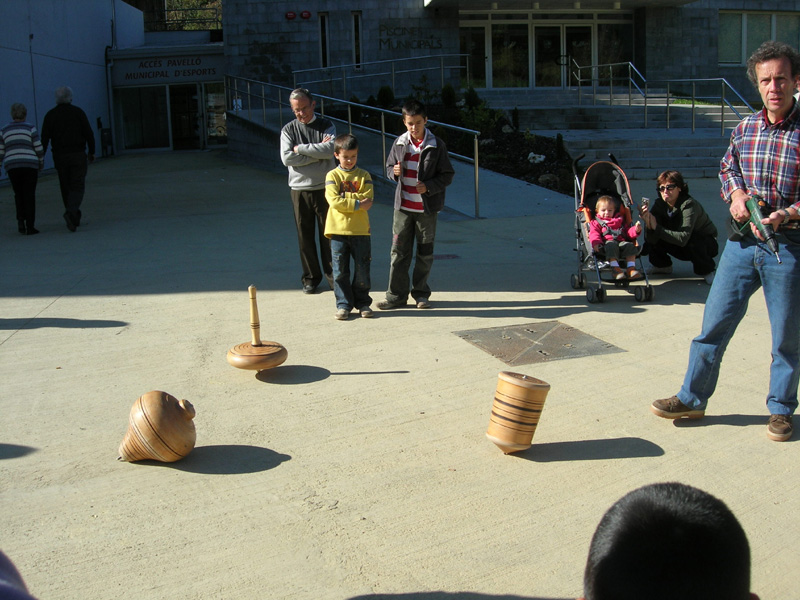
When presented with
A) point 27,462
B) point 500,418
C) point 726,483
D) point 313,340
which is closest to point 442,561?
point 500,418

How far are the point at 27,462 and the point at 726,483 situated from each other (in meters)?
3.48

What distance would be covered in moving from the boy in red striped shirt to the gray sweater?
75 centimetres

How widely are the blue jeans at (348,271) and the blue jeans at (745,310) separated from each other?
311 centimetres

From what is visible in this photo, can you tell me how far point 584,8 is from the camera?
26047 millimetres

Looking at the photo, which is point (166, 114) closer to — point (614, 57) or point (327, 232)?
point (614, 57)

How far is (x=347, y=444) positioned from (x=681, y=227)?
4.76 meters

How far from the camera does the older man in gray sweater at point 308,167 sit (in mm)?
7431

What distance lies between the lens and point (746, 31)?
2742 centimetres

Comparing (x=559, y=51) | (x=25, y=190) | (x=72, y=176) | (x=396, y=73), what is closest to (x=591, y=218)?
(x=72, y=176)

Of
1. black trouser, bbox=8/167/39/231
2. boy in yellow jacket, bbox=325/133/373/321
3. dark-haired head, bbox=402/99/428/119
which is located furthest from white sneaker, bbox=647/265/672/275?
black trouser, bbox=8/167/39/231

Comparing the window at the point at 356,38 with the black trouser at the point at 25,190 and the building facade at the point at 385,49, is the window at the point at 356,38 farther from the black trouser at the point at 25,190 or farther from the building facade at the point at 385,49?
the black trouser at the point at 25,190

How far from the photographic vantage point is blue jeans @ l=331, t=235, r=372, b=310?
22.1 ft

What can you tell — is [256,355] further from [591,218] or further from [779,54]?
[591,218]

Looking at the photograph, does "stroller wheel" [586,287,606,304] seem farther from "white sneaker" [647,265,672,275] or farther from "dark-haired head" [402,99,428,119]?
"dark-haired head" [402,99,428,119]
